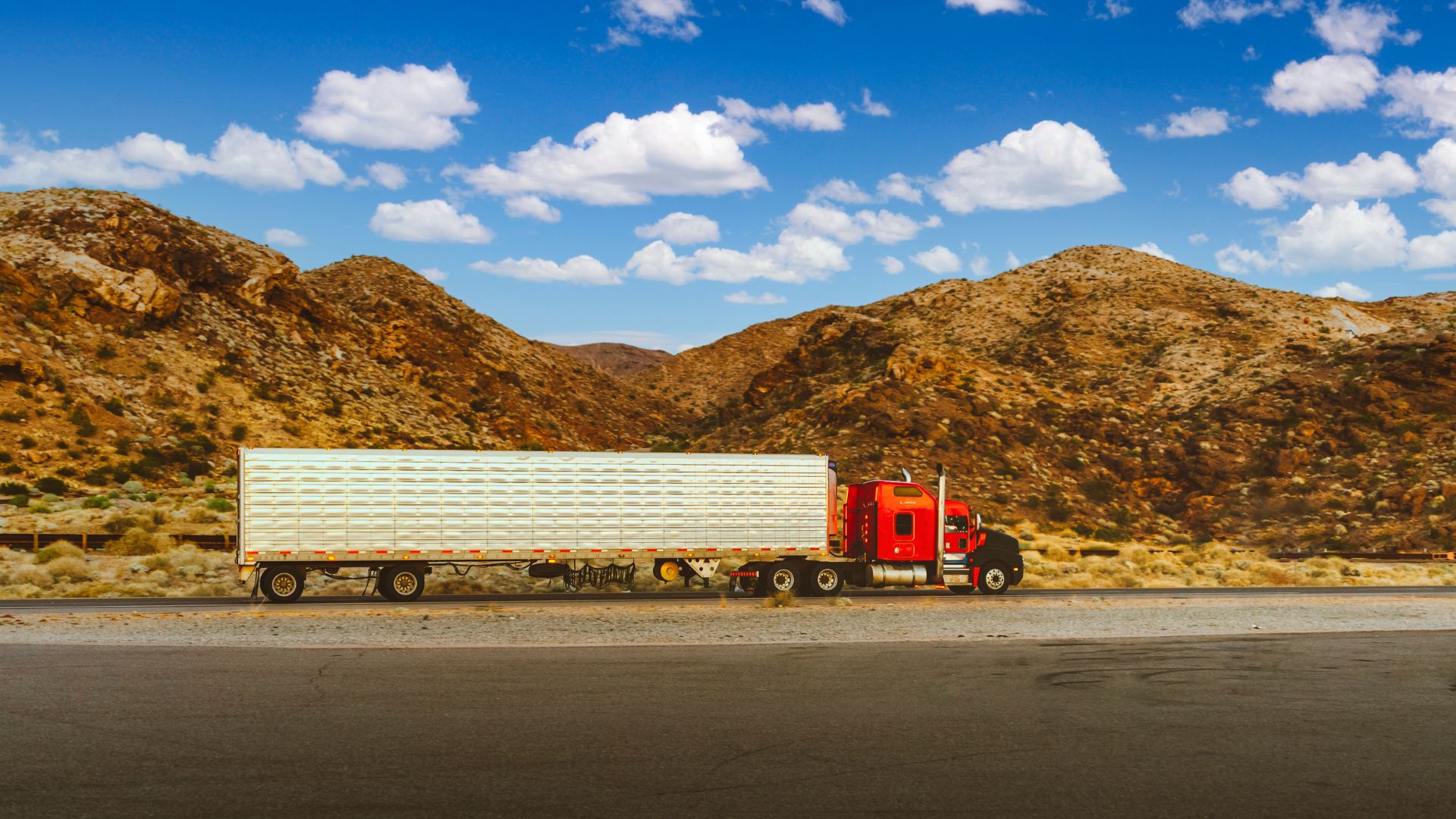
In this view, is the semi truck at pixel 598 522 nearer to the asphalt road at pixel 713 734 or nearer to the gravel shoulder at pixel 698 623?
the gravel shoulder at pixel 698 623

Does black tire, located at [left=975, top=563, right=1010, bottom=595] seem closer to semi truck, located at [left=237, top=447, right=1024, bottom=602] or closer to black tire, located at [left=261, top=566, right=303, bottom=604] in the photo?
semi truck, located at [left=237, top=447, right=1024, bottom=602]

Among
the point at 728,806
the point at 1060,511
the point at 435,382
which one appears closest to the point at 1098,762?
the point at 728,806

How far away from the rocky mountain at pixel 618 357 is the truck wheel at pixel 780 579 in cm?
15642

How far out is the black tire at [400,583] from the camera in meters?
25.3

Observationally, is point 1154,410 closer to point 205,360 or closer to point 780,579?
point 780,579

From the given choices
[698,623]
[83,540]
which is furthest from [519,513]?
[83,540]

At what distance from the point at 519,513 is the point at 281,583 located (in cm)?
569

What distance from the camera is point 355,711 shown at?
11.0 m

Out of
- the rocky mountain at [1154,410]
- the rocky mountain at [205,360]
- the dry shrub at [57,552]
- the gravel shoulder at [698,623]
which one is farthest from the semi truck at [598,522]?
the rocky mountain at [1154,410]

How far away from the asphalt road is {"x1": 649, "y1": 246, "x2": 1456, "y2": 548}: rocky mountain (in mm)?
42355

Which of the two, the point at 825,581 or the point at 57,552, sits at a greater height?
the point at 57,552

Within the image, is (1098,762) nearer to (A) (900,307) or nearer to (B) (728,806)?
(B) (728,806)

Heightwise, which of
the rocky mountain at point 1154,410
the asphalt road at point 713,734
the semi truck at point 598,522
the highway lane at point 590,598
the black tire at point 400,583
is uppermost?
the rocky mountain at point 1154,410

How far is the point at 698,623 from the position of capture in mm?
20047
